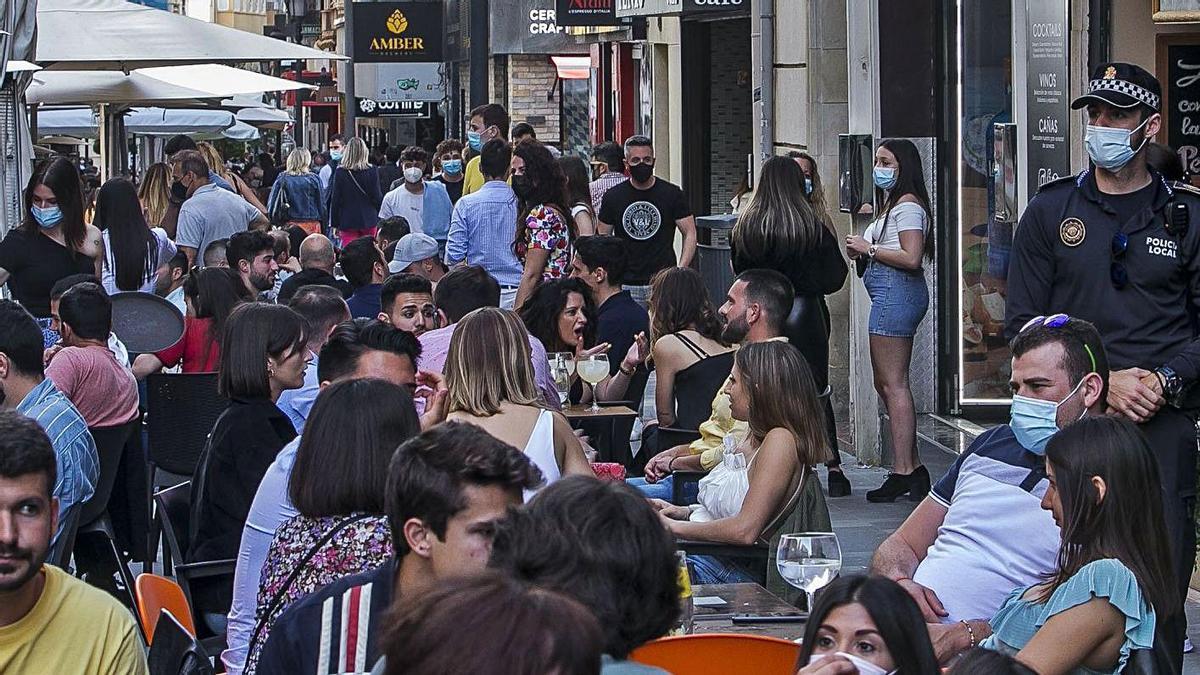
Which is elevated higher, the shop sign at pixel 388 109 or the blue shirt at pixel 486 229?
the shop sign at pixel 388 109

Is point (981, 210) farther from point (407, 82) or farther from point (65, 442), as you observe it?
point (407, 82)

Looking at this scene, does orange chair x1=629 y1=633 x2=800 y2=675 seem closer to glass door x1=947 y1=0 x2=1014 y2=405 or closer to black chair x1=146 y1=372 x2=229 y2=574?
black chair x1=146 y1=372 x2=229 y2=574

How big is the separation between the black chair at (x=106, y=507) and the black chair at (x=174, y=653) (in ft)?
7.60

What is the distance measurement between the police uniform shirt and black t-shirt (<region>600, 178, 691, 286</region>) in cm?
662

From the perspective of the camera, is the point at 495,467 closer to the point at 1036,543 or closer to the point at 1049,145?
the point at 1036,543

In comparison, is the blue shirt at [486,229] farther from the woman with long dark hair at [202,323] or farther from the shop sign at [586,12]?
the shop sign at [586,12]

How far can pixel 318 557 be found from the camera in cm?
388

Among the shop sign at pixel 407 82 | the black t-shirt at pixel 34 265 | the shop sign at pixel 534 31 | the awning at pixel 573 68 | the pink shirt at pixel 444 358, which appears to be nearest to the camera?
the pink shirt at pixel 444 358

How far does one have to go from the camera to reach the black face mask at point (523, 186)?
10.8 m

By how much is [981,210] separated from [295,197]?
1176cm

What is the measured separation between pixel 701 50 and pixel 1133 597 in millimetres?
16735

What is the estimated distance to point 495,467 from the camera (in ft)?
10.8

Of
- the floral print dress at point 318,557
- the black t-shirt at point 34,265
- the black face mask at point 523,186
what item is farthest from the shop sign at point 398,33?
the floral print dress at point 318,557

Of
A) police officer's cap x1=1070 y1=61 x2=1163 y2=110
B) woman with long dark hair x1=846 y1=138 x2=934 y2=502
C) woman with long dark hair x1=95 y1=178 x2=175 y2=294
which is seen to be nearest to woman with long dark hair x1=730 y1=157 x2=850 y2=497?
woman with long dark hair x1=846 y1=138 x2=934 y2=502
